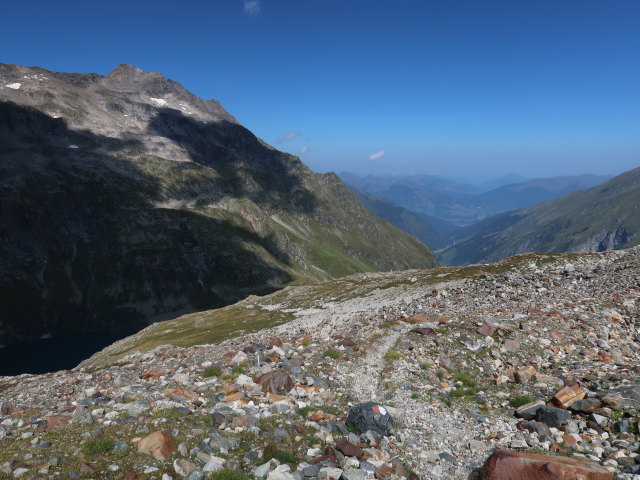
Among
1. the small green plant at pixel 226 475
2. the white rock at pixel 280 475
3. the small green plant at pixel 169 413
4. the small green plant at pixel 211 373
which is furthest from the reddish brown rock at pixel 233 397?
the white rock at pixel 280 475

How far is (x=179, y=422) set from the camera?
42.4ft

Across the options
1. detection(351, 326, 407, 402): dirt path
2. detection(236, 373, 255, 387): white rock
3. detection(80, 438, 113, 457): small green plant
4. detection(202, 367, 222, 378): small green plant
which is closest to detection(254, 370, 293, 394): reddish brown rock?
detection(236, 373, 255, 387): white rock

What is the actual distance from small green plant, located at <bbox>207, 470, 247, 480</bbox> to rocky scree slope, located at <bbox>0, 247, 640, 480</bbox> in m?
0.08

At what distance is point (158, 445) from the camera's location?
35.8 feet

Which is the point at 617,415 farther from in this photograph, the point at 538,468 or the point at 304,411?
the point at 304,411

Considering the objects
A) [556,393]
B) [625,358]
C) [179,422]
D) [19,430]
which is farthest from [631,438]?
[19,430]

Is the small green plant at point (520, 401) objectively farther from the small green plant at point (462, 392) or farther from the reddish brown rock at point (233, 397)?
the reddish brown rock at point (233, 397)

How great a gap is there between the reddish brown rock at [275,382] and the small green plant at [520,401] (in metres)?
9.48

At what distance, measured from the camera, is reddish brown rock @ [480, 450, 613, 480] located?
931cm

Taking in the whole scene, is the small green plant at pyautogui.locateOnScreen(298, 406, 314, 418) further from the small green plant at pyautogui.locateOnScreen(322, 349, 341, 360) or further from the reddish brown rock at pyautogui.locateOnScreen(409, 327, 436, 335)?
the reddish brown rock at pyautogui.locateOnScreen(409, 327, 436, 335)

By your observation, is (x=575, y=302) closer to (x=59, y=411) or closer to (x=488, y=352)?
(x=488, y=352)

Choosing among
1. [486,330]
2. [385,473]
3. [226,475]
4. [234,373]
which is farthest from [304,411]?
[486,330]

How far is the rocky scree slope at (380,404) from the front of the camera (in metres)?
10.7

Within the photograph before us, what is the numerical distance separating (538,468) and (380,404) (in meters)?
6.24
